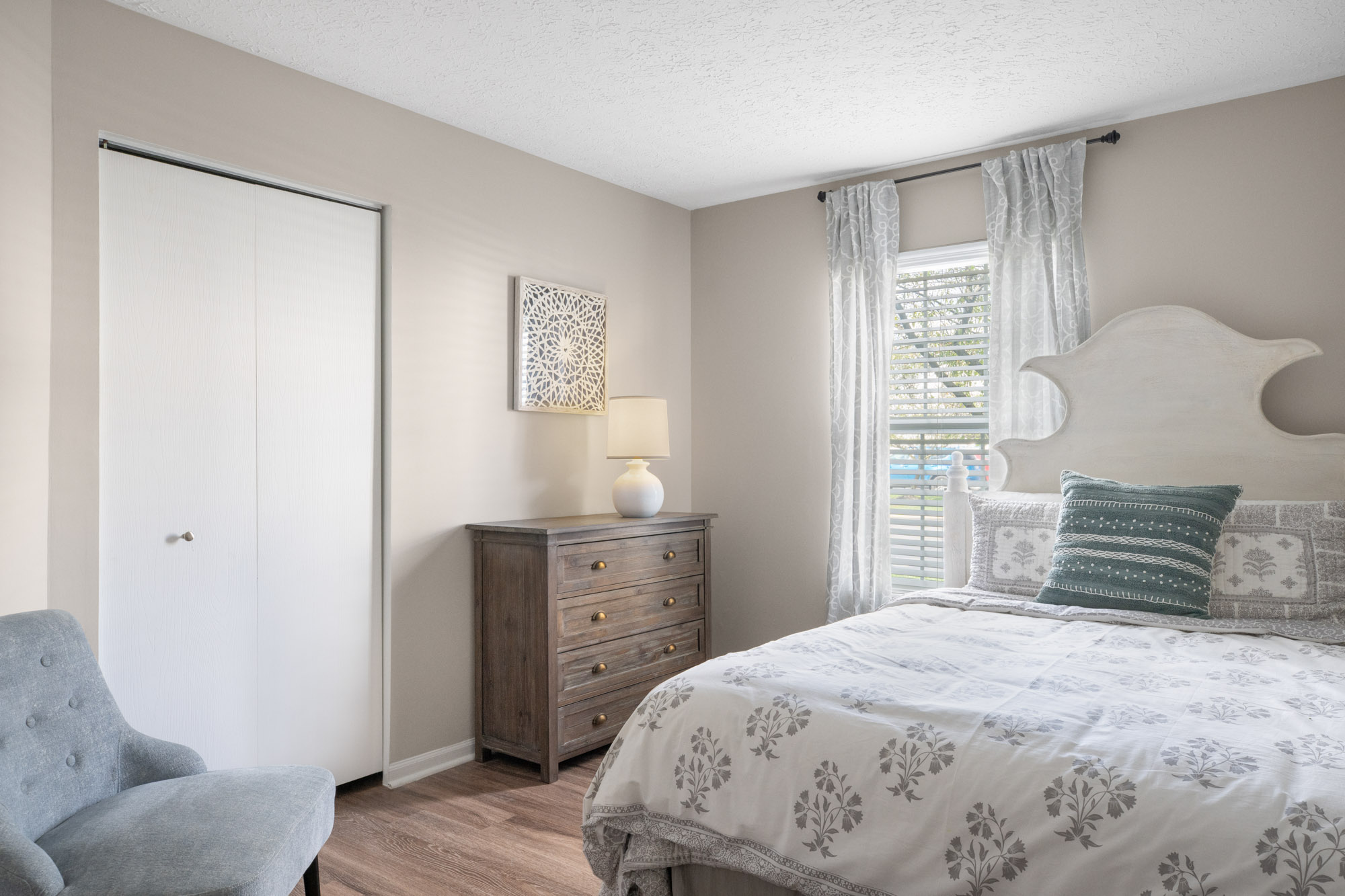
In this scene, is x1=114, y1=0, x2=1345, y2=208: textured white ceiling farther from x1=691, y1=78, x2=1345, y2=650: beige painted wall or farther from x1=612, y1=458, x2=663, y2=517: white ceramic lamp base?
x1=612, y1=458, x2=663, y2=517: white ceramic lamp base

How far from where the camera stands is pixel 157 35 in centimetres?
256

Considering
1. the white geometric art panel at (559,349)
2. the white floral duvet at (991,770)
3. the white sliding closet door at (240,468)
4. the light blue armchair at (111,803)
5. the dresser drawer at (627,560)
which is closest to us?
the white floral duvet at (991,770)

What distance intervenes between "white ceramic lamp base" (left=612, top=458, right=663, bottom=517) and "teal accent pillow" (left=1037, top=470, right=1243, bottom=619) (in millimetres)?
1652

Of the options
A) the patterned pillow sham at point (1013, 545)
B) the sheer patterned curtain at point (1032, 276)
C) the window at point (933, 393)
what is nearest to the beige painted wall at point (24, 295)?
the patterned pillow sham at point (1013, 545)

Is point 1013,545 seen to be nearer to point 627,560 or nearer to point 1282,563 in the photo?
point 1282,563

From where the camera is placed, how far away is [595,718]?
134 inches

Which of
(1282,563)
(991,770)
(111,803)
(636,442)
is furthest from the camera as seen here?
(636,442)

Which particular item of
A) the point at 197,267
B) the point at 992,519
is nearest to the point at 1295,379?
the point at 992,519

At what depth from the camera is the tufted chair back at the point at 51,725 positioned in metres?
1.74

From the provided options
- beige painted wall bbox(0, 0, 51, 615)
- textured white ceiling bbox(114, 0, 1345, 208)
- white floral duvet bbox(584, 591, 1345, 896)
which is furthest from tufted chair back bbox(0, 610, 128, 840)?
textured white ceiling bbox(114, 0, 1345, 208)

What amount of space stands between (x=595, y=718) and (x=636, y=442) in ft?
3.81

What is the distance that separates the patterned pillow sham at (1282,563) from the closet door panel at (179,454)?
121 inches

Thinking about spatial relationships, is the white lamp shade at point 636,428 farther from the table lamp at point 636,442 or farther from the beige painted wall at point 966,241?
the beige painted wall at point 966,241

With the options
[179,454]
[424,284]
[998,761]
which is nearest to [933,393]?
[424,284]
